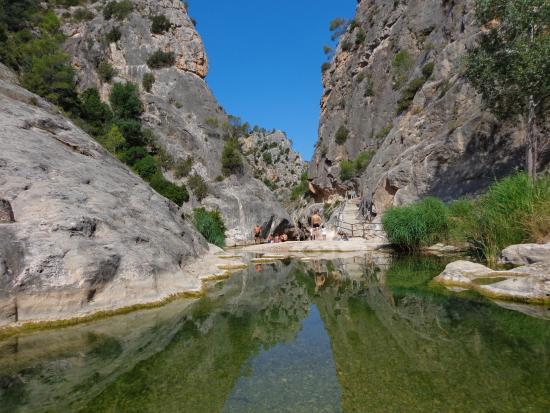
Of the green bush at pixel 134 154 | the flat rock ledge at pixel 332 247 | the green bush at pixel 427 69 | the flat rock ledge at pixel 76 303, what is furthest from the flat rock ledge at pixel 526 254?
the green bush at pixel 134 154

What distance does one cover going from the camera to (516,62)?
691 inches

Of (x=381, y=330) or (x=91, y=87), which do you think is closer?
(x=381, y=330)

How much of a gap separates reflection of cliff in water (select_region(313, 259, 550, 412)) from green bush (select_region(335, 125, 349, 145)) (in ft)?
165

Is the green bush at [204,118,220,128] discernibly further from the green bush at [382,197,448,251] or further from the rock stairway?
the green bush at [382,197,448,251]

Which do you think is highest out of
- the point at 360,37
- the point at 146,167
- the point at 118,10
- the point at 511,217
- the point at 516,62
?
the point at 118,10

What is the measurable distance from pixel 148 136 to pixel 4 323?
37351 mm

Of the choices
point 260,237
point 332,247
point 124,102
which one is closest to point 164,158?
point 124,102

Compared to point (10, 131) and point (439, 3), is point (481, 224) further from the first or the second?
point (439, 3)

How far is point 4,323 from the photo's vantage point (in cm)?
736

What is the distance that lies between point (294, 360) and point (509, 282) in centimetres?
593

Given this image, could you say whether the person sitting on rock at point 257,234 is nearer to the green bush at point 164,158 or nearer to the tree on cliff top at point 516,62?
the green bush at point 164,158

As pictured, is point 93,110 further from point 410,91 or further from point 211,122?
point 410,91

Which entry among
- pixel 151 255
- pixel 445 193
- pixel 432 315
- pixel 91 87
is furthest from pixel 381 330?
pixel 91 87

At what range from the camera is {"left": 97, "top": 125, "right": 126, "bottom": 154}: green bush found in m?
34.3
